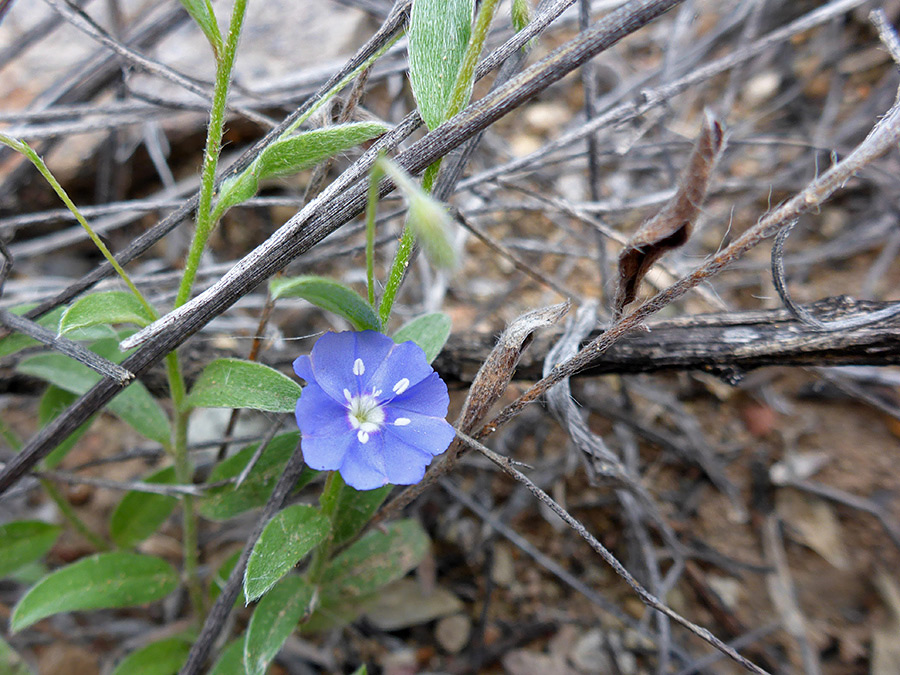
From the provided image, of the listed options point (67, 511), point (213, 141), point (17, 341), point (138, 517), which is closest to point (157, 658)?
point (138, 517)

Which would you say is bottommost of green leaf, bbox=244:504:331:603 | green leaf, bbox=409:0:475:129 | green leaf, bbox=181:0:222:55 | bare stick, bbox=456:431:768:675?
bare stick, bbox=456:431:768:675

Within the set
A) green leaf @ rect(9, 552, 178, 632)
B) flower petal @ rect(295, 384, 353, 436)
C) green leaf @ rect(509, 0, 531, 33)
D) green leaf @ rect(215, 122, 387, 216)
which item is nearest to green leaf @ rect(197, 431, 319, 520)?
flower petal @ rect(295, 384, 353, 436)

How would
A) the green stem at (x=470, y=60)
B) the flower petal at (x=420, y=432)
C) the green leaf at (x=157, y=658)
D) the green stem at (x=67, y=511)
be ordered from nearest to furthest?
the green stem at (x=470, y=60)
the flower petal at (x=420, y=432)
the green leaf at (x=157, y=658)
the green stem at (x=67, y=511)

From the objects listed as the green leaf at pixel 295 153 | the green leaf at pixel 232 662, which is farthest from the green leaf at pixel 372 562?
the green leaf at pixel 295 153

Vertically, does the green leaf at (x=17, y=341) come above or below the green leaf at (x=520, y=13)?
above

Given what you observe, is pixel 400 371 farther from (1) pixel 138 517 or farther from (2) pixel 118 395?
(1) pixel 138 517

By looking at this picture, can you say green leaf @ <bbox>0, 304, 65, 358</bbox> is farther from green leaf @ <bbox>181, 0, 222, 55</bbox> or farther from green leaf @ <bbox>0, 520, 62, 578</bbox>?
green leaf @ <bbox>181, 0, 222, 55</bbox>

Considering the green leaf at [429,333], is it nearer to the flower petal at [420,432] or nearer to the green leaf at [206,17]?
the flower petal at [420,432]
